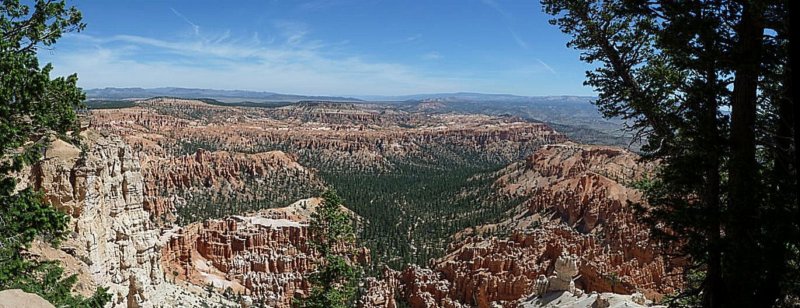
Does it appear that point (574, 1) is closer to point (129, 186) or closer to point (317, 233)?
point (317, 233)

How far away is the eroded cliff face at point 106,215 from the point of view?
1656 centimetres

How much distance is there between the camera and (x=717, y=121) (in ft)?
26.0

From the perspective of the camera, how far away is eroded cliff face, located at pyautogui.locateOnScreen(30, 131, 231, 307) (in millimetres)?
16562

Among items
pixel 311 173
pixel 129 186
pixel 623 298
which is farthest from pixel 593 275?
pixel 311 173

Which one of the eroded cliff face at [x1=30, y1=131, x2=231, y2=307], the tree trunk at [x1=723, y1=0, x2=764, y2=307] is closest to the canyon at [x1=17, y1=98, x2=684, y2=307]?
the eroded cliff face at [x1=30, y1=131, x2=231, y2=307]

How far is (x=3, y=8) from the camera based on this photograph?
8.93 m

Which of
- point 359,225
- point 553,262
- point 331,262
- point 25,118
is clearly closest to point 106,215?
point 331,262

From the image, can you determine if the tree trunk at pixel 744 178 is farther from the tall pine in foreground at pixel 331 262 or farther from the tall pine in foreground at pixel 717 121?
the tall pine in foreground at pixel 331 262

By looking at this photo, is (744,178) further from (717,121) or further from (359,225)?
(359,225)

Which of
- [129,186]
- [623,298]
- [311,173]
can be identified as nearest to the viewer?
[129,186]

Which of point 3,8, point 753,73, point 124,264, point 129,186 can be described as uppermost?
point 3,8

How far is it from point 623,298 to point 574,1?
20.8 metres

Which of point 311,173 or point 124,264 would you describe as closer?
point 124,264

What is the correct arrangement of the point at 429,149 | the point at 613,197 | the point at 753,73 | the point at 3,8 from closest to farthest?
the point at 753,73, the point at 3,8, the point at 613,197, the point at 429,149
